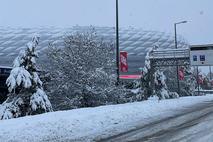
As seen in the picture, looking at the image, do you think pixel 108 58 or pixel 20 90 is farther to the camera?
pixel 108 58

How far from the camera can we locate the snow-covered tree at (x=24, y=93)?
23781mm

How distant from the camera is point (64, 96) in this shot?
31469 mm

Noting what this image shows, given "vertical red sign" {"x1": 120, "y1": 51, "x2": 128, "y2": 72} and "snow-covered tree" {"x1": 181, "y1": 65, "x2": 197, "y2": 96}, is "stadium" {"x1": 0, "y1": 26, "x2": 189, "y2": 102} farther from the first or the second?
"vertical red sign" {"x1": 120, "y1": 51, "x2": 128, "y2": 72}

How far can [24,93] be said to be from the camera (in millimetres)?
24484

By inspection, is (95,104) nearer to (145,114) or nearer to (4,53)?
(145,114)

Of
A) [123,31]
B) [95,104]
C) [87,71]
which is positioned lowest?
[95,104]

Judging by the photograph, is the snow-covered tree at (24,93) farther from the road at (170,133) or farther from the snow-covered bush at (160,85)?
the snow-covered bush at (160,85)

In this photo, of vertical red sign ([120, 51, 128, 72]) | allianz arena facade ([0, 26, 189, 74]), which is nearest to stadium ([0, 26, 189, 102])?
allianz arena facade ([0, 26, 189, 74])

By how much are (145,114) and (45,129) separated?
7805mm

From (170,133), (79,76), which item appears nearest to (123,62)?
(79,76)

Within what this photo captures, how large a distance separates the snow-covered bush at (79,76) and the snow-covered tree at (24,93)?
633 cm

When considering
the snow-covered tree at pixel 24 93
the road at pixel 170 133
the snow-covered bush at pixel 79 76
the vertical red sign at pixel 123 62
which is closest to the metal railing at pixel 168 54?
the vertical red sign at pixel 123 62

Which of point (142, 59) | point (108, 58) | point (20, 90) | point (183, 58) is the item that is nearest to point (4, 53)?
point (142, 59)

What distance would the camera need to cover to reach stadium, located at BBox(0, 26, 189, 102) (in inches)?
4104
